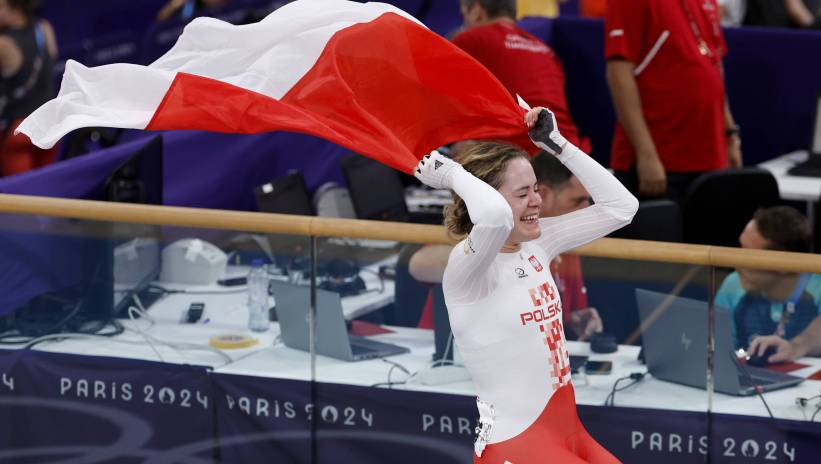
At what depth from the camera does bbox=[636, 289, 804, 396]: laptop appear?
469cm

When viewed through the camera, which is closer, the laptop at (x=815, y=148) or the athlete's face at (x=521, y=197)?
the athlete's face at (x=521, y=197)

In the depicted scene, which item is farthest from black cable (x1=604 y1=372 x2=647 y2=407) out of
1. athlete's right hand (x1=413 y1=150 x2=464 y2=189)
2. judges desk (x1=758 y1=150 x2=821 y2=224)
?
judges desk (x1=758 y1=150 x2=821 y2=224)

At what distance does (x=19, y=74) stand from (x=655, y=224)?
4.39m

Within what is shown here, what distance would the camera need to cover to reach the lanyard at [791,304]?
4.56m

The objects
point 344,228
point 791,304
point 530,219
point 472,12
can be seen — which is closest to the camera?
point 530,219

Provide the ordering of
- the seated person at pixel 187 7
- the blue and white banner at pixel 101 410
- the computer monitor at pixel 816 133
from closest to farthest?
the blue and white banner at pixel 101 410, the computer monitor at pixel 816 133, the seated person at pixel 187 7

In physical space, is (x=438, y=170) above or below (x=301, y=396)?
above

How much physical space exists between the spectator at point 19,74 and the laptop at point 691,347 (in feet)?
15.6

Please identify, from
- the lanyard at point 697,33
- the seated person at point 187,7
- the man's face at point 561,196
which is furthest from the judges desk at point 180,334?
the seated person at point 187,7

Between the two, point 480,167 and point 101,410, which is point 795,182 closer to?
point 101,410

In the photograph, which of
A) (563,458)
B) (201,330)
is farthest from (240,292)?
(563,458)

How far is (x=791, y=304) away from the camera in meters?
4.61

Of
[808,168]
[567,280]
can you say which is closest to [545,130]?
[567,280]

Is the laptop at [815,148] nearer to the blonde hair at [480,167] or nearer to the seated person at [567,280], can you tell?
the seated person at [567,280]
